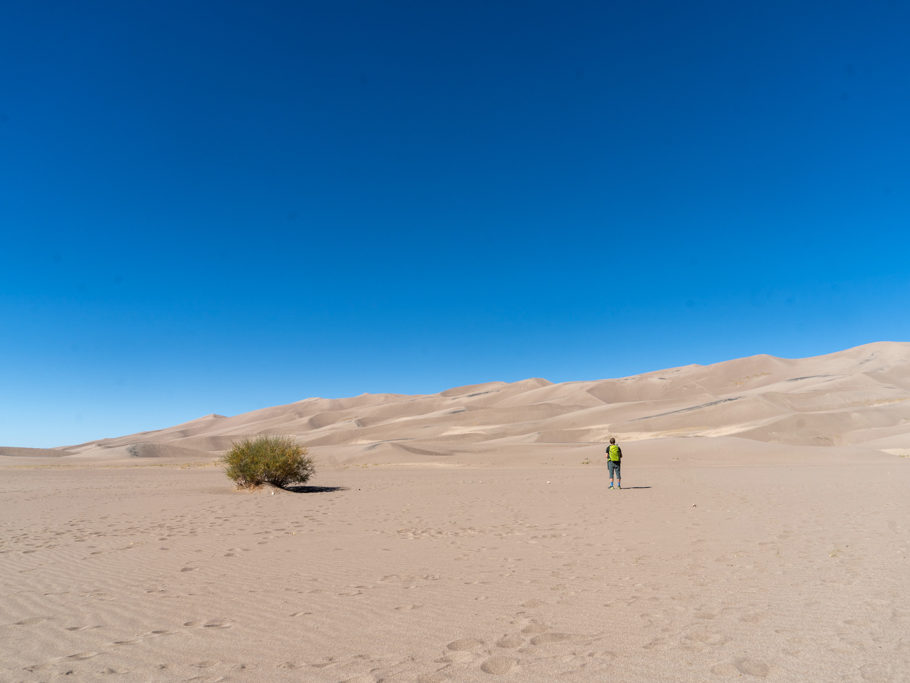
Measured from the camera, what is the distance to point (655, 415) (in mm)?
60688

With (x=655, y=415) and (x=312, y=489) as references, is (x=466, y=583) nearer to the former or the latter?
(x=312, y=489)

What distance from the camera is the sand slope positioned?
45.1m

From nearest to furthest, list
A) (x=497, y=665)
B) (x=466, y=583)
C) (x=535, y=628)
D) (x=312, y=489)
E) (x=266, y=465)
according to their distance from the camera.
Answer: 1. (x=497, y=665)
2. (x=535, y=628)
3. (x=466, y=583)
4. (x=266, y=465)
5. (x=312, y=489)

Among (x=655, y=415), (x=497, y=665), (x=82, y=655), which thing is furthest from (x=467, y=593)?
(x=655, y=415)

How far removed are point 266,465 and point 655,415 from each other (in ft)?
164

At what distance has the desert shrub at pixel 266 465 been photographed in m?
19.0

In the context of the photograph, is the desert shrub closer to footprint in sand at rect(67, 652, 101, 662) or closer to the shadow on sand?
the shadow on sand

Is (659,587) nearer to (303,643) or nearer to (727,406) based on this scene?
(303,643)

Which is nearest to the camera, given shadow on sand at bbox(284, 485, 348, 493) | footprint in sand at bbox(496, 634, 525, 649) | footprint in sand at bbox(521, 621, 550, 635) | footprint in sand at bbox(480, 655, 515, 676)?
footprint in sand at bbox(480, 655, 515, 676)

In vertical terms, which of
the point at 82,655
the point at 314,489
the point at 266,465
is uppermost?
the point at 266,465

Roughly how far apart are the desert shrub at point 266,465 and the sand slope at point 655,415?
73.7 feet

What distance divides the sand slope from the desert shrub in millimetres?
22449

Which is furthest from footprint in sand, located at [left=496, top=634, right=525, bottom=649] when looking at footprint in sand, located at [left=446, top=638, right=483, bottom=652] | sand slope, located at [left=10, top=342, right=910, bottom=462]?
sand slope, located at [left=10, top=342, right=910, bottom=462]

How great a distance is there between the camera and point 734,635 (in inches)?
Answer: 185
